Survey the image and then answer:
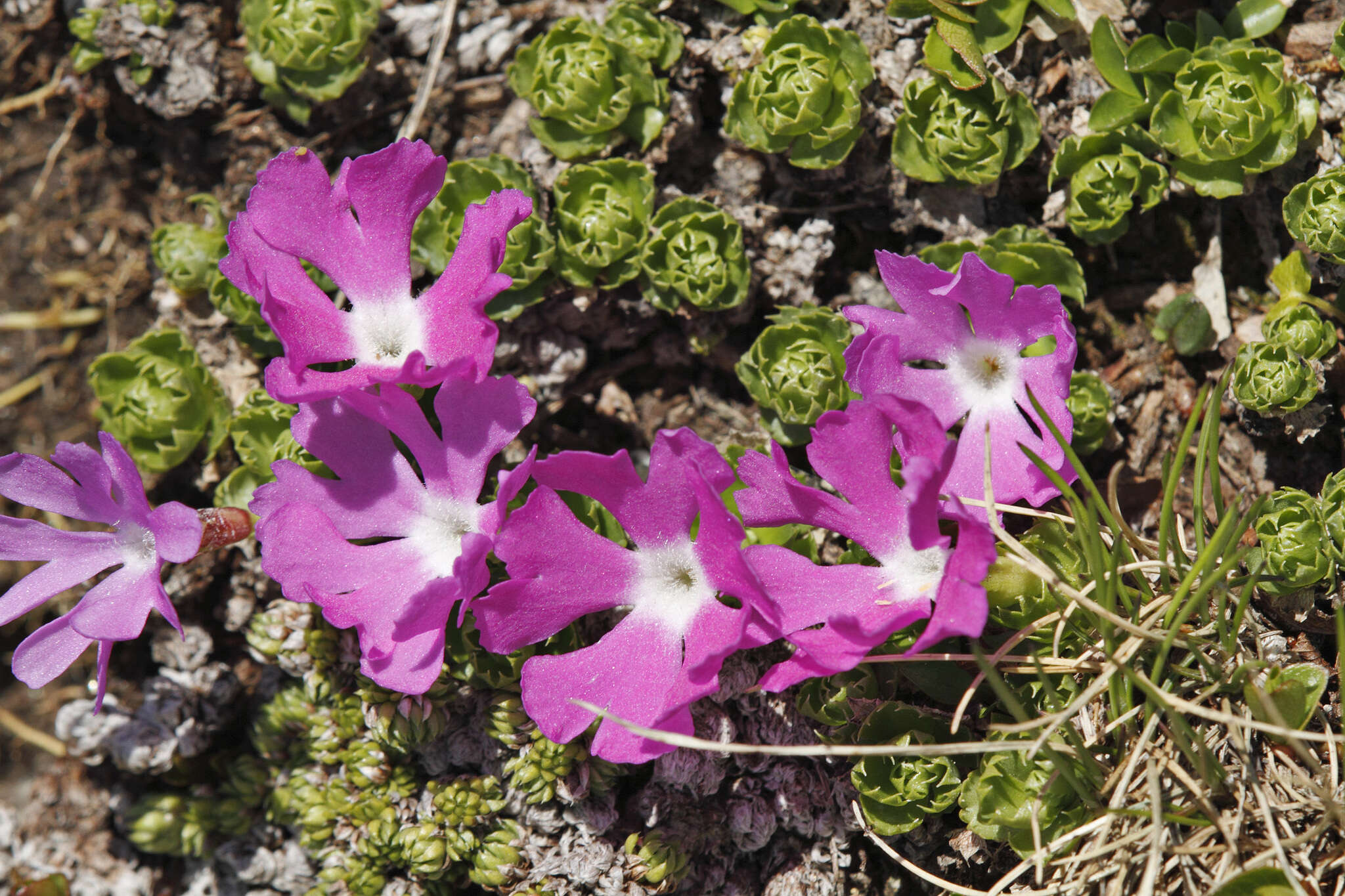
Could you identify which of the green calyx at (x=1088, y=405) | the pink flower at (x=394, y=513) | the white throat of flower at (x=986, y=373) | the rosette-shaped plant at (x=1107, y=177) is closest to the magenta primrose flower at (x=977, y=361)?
the white throat of flower at (x=986, y=373)

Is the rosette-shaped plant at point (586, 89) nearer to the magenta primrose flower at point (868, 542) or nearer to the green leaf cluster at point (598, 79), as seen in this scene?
the green leaf cluster at point (598, 79)

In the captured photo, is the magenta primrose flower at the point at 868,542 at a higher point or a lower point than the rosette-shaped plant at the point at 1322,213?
lower

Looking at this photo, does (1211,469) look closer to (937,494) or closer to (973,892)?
(937,494)

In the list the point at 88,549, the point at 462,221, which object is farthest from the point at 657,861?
the point at 462,221

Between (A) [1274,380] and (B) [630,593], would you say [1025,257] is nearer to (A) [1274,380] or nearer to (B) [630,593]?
(A) [1274,380]

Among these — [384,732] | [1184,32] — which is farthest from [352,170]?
[1184,32]
